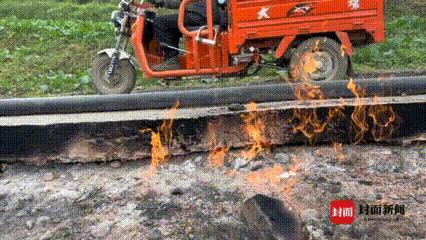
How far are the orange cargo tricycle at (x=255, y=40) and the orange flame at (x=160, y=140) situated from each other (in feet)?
7.70

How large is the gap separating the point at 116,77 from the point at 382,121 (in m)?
3.62

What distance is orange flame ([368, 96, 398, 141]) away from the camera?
3.73 meters

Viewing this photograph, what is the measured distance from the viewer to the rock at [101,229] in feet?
10.3

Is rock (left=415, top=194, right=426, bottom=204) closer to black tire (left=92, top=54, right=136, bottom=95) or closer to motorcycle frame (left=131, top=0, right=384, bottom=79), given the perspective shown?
motorcycle frame (left=131, top=0, right=384, bottom=79)

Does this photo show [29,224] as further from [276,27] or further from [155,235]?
[276,27]

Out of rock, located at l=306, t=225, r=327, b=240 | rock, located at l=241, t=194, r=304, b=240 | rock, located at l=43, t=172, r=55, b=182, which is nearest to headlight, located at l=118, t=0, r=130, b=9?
rock, located at l=43, t=172, r=55, b=182

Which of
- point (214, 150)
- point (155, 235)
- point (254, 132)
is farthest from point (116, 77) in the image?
point (155, 235)

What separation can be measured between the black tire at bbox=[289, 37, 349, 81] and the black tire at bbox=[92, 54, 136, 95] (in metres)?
1.91

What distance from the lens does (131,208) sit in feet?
11.0

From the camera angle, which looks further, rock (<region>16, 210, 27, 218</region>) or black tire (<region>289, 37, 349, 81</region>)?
black tire (<region>289, 37, 349, 81</region>)

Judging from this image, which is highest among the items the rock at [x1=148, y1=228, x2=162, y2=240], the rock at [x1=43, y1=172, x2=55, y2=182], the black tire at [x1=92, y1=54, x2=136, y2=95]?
the black tire at [x1=92, y1=54, x2=136, y2=95]

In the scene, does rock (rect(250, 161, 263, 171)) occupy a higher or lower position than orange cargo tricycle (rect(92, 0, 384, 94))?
lower

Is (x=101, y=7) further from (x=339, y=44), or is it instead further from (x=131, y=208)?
(x=131, y=208)

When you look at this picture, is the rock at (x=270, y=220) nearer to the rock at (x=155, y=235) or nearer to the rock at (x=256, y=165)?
the rock at (x=155, y=235)
